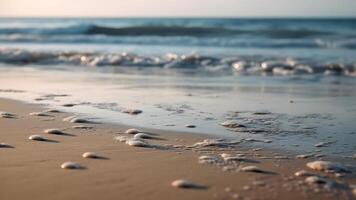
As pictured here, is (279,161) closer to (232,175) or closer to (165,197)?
(232,175)

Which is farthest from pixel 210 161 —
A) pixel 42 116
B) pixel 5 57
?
pixel 5 57

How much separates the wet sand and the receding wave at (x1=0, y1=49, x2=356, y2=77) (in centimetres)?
676

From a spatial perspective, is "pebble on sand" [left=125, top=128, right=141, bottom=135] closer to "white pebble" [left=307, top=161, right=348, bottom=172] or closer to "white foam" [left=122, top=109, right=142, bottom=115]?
"white foam" [left=122, top=109, right=142, bottom=115]

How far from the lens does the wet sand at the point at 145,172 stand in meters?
2.70

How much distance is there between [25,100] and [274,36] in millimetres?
20238

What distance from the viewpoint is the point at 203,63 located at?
1206cm

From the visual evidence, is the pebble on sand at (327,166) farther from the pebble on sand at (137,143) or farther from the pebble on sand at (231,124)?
the pebble on sand at (231,124)

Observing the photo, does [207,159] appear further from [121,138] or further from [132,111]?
[132,111]

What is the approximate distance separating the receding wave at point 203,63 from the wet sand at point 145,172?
22.2ft

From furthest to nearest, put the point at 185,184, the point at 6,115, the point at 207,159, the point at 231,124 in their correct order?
the point at 6,115 < the point at 231,124 < the point at 207,159 < the point at 185,184

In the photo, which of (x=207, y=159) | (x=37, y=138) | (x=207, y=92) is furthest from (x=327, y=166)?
(x=207, y=92)

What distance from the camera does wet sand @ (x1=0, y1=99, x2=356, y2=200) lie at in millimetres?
2701

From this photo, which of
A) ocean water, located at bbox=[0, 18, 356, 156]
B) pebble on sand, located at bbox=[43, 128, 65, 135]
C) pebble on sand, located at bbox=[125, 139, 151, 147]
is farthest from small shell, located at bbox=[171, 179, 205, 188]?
pebble on sand, located at bbox=[43, 128, 65, 135]

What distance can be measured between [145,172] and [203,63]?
9.09 metres
